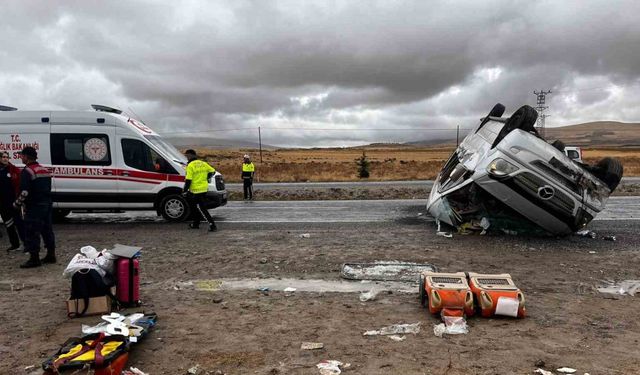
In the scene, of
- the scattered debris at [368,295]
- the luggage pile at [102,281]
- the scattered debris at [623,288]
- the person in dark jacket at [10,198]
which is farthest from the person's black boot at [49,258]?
the scattered debris at [623,288]

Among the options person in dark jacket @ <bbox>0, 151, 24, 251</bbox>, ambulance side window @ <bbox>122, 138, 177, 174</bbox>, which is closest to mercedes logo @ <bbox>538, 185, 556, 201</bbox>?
ambulance side window @ <bbox>122, 138, 177, 174</bbox>

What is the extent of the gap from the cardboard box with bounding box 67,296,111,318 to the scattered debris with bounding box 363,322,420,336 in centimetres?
259

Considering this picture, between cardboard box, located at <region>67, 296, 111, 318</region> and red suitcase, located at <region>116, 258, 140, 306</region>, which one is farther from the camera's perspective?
red suitcase, located at <region>116, 258, 140, 306</region>

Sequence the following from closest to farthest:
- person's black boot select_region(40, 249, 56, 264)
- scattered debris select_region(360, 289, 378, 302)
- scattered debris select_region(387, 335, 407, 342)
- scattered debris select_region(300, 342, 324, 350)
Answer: scattered debris select_region(300, 342, 324, 350), scattered debris select_region(387, 335, 407, 342), scattered debris select_region(360, 289, 378, 302), person's black boot select_region(40, 249, 56, 264)

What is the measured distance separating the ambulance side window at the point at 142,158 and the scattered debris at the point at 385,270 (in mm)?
5858

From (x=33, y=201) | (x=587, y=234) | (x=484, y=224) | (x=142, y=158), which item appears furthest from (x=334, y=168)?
(x=33, y=201)

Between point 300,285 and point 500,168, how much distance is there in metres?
4.14

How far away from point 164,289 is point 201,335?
165 centimetres

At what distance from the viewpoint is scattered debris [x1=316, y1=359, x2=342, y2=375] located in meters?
3.53

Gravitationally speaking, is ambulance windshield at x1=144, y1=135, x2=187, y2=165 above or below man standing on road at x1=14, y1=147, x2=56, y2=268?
above

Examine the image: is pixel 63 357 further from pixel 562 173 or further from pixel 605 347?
pixel 562 173

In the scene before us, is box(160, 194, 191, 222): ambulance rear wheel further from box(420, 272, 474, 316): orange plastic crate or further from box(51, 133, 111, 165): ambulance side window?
box(420, 272, 474, 316): orange plastic crate

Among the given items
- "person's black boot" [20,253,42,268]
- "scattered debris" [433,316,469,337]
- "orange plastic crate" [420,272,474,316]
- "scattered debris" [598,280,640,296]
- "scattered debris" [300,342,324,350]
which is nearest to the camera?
"scattered debris" [300,342,324,350]

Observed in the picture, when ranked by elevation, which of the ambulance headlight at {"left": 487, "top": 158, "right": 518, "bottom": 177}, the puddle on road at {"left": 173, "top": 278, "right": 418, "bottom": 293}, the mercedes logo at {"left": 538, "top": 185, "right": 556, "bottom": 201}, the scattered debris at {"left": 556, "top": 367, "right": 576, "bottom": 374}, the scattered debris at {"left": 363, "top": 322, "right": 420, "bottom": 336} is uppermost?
the ambulance headlight at {"left": 487, "top": 158, "right": 518, "bottom": 177}
